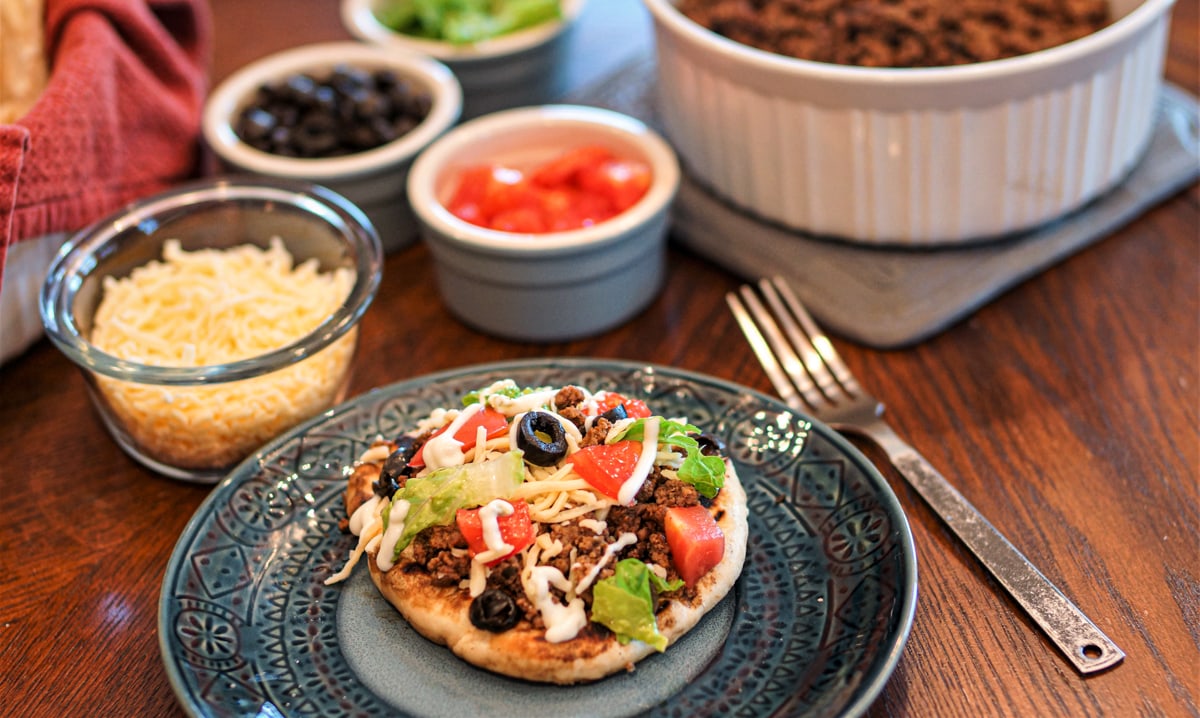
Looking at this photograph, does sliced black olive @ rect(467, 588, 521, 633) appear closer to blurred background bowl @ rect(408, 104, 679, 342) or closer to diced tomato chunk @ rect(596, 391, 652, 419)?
diced tomato chunk @ rect(596, 391, 652, 419)

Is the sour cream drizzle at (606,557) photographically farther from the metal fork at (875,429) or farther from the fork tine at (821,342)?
the fork tine at (821,342)

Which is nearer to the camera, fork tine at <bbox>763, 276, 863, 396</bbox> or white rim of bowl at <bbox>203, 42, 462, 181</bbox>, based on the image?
fork tine at <bbox>763, 276, 863, 396</bbox>

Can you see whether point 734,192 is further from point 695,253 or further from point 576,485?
point 576,485

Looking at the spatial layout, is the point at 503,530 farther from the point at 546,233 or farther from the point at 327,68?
the point at 327,68

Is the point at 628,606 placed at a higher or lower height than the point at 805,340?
higher

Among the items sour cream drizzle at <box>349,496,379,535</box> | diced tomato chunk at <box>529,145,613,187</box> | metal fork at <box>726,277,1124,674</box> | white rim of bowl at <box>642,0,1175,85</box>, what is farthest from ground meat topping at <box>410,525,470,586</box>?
white rim of bowl at <box>642,0,1175,85</box>

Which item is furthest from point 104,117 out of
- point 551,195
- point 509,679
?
point 509,679

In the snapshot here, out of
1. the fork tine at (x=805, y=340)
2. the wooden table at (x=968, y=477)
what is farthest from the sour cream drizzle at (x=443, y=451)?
the fork tine at (x=805, y=340)
